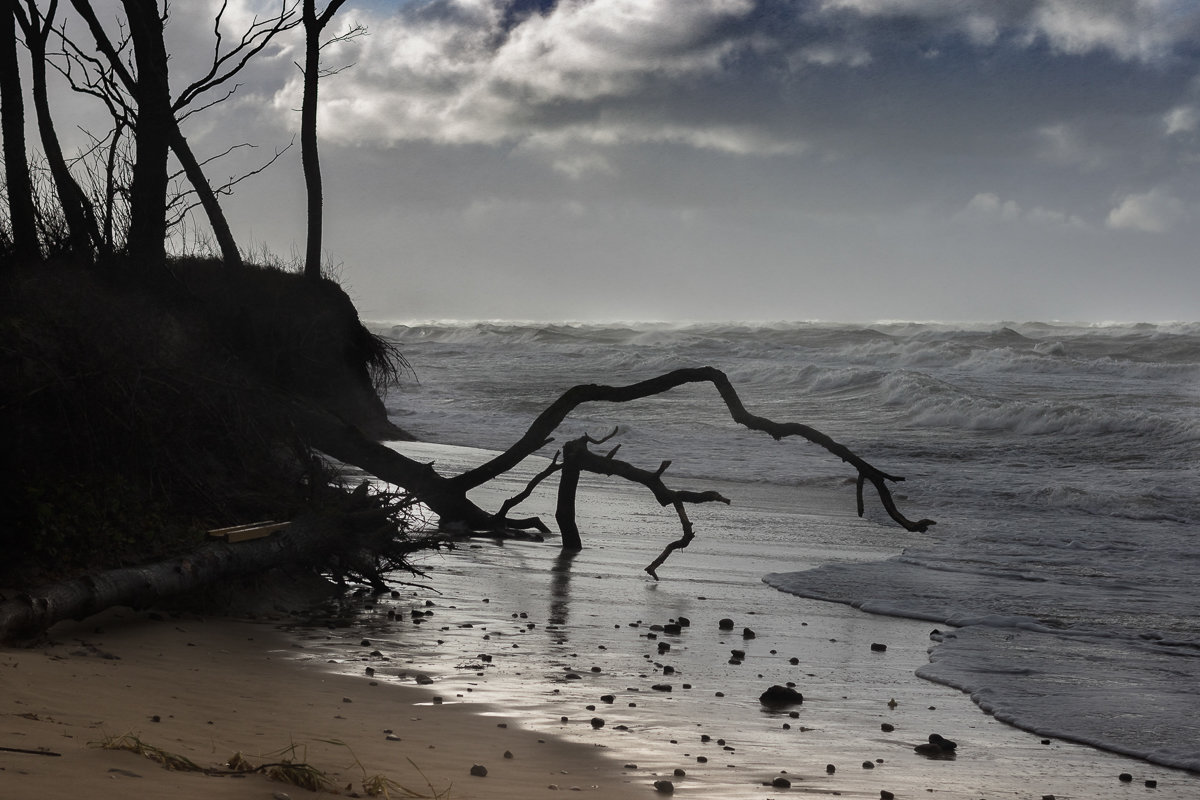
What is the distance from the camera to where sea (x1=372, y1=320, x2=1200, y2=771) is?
7398mm

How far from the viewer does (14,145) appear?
10805mm

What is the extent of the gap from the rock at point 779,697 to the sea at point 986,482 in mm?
1163

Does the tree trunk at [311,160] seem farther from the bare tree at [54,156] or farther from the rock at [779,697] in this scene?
the rock at [779,697]

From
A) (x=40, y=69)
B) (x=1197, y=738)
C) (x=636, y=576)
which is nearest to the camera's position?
(x=1197, y=738)

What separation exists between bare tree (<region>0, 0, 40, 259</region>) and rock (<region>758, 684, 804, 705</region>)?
698 cm

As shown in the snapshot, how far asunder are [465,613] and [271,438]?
2.33 meters

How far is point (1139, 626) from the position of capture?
881cm

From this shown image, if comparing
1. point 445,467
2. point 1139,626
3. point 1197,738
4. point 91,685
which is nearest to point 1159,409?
point 445,467

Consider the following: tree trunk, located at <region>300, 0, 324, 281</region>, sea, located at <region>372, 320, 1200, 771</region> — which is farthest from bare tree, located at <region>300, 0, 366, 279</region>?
sea, located at <region>372, 320, 1200, 771</region>

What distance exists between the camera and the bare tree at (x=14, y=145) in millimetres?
9672

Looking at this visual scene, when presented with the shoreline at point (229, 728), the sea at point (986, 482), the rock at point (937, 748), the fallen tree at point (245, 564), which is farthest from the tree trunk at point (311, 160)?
the rock at point (937, 748)

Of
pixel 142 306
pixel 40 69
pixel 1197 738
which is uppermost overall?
pixel 40 69

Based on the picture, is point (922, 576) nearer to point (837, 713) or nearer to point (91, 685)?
point (837, 713)

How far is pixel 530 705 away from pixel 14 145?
8.17 metres
